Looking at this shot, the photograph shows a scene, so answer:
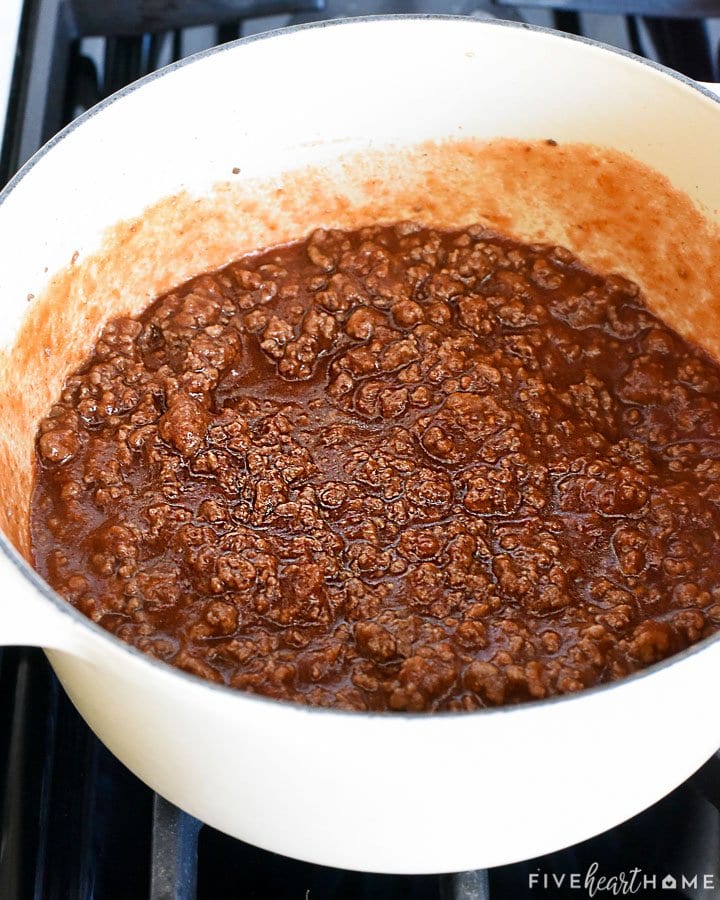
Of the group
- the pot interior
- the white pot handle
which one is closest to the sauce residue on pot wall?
the pot interior

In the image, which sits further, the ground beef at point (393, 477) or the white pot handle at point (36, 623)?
the ground beef at point (393, 477)

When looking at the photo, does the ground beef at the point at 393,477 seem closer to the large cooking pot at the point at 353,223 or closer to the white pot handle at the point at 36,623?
the large cooking pot at the point at 353,223

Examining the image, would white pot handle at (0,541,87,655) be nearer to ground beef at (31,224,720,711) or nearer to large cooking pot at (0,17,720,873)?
large cooking pot at (0,17,720,873)

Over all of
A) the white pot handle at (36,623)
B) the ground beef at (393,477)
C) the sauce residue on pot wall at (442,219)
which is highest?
the white pot handle at (36,623)

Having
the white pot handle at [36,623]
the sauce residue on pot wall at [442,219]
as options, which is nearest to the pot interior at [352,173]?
the sauce residue on pot wall at [442,219]

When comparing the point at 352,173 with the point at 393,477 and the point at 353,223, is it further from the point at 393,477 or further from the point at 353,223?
the point at 393,477

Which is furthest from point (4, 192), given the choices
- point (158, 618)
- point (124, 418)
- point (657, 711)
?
point (657, 711)
